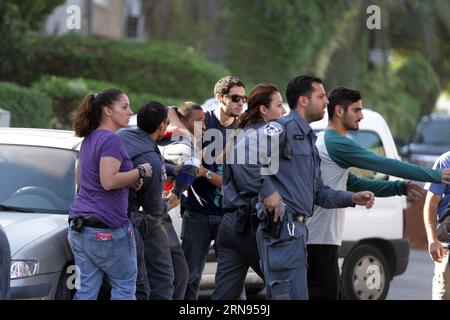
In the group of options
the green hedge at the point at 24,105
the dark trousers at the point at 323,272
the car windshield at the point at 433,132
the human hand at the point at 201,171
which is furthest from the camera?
the car windshield at the point at 433,132

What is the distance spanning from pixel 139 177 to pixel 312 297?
1.43 meters

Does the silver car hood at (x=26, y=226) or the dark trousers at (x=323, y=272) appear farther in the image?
the dark trousers at (x=323, y=272)

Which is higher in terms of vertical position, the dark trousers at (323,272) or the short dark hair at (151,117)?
the short dark hair at (151,117)

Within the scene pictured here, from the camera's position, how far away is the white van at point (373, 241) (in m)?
10.9

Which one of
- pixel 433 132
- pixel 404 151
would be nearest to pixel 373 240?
pixel 404 151

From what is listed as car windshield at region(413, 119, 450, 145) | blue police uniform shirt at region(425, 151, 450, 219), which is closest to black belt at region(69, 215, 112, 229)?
blue police uniform shirt at region(425, 151, 450, 219)

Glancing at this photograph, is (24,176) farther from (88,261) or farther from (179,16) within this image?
(179,16)

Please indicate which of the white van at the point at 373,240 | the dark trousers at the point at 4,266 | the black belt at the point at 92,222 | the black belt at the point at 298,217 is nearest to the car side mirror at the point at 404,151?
the white van at the point at 373,240

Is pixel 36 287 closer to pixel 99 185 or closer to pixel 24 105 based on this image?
pixel 99 185

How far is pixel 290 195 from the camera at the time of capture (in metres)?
6.90

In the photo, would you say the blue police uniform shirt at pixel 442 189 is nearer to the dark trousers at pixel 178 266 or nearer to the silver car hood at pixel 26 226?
the dark trousers at pixel 178 266

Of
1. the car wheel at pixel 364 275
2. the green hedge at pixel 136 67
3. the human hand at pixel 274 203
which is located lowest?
the car wheel at pixel 364 275
